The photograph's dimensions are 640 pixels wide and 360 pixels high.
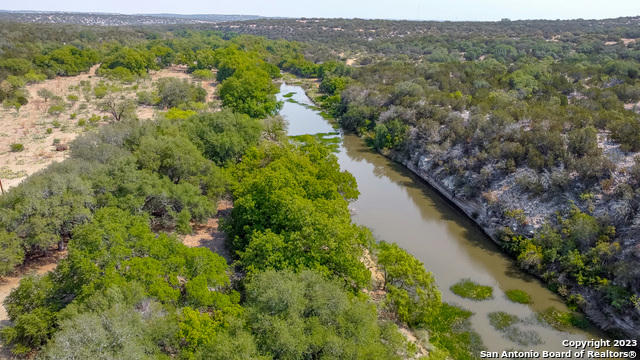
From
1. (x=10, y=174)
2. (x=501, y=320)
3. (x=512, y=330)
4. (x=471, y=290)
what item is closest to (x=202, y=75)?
(x=10, y=174)

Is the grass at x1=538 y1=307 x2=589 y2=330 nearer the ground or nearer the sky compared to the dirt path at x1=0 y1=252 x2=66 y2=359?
nearer the ground

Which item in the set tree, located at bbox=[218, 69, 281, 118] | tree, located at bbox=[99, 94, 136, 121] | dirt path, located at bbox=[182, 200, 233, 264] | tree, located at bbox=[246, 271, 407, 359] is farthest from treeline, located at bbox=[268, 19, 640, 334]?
tree, located at bbox=[99, 94, 136, 121]

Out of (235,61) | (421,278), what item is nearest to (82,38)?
(235,61)

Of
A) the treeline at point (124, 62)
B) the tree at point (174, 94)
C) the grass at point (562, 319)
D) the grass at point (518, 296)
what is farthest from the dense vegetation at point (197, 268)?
the tree at point (174, 94)

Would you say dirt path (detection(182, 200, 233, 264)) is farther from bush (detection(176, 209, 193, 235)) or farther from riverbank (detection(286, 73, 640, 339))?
riverbank (detection(286, 73, 640, 339))

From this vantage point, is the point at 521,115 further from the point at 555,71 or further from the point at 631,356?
the point at 555,71

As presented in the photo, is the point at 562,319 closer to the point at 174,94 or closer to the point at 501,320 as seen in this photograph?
the point at 501,320
